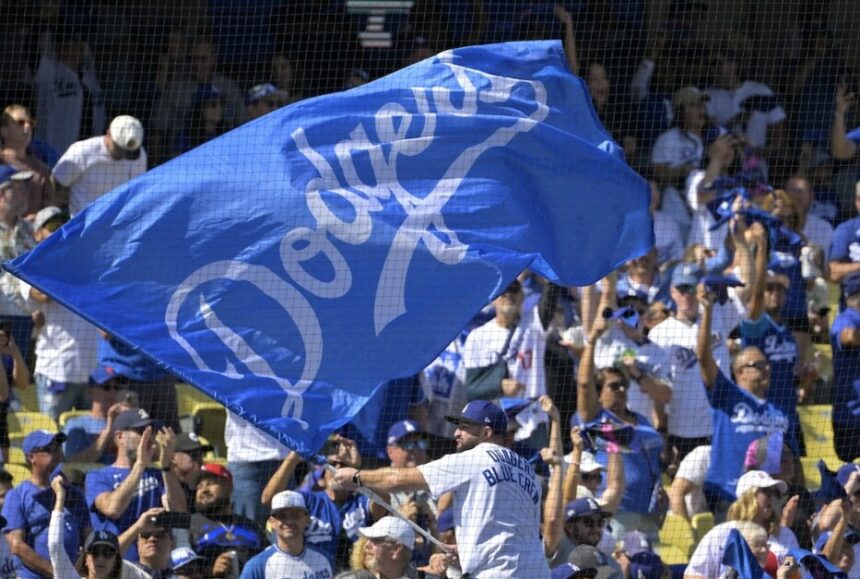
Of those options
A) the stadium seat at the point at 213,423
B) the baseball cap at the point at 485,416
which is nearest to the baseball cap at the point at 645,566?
the baseball cap at the point at 485,416

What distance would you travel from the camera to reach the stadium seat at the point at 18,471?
10.8 meters

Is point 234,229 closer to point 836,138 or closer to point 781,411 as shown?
point 781,411

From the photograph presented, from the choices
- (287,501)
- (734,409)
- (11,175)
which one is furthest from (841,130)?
(287,501)

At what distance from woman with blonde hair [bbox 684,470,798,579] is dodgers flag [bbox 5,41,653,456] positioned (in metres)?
1.54

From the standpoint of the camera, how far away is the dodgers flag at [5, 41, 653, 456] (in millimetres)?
8594

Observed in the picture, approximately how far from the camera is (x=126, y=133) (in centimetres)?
1208

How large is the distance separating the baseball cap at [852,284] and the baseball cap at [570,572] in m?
3.40

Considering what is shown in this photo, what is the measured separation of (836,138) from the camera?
14.2 metres

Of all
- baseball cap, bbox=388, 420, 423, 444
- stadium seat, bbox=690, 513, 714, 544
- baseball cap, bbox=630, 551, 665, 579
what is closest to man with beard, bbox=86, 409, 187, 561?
baseball cap, bbox=388, 420, 423, 444

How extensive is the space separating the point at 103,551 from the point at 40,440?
1205 mm

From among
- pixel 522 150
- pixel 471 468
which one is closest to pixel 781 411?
pixel 522 150

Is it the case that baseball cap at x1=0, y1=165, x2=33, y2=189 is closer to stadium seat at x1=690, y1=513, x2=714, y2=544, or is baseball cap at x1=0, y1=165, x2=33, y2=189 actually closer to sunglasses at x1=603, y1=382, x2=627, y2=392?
sunglasses at x1=603, y1=382, x2=627, y2=392

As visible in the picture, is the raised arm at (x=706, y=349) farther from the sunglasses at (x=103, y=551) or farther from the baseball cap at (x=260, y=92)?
the sunglasses at (x=103, y=551)

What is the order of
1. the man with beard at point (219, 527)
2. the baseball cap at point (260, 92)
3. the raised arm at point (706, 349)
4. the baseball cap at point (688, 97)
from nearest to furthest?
the man with beard at point (219, 527) → the raised arm at point (706, 349) → the baseball cap at point (260, 92) → the baseball cap at point (688, 97)
